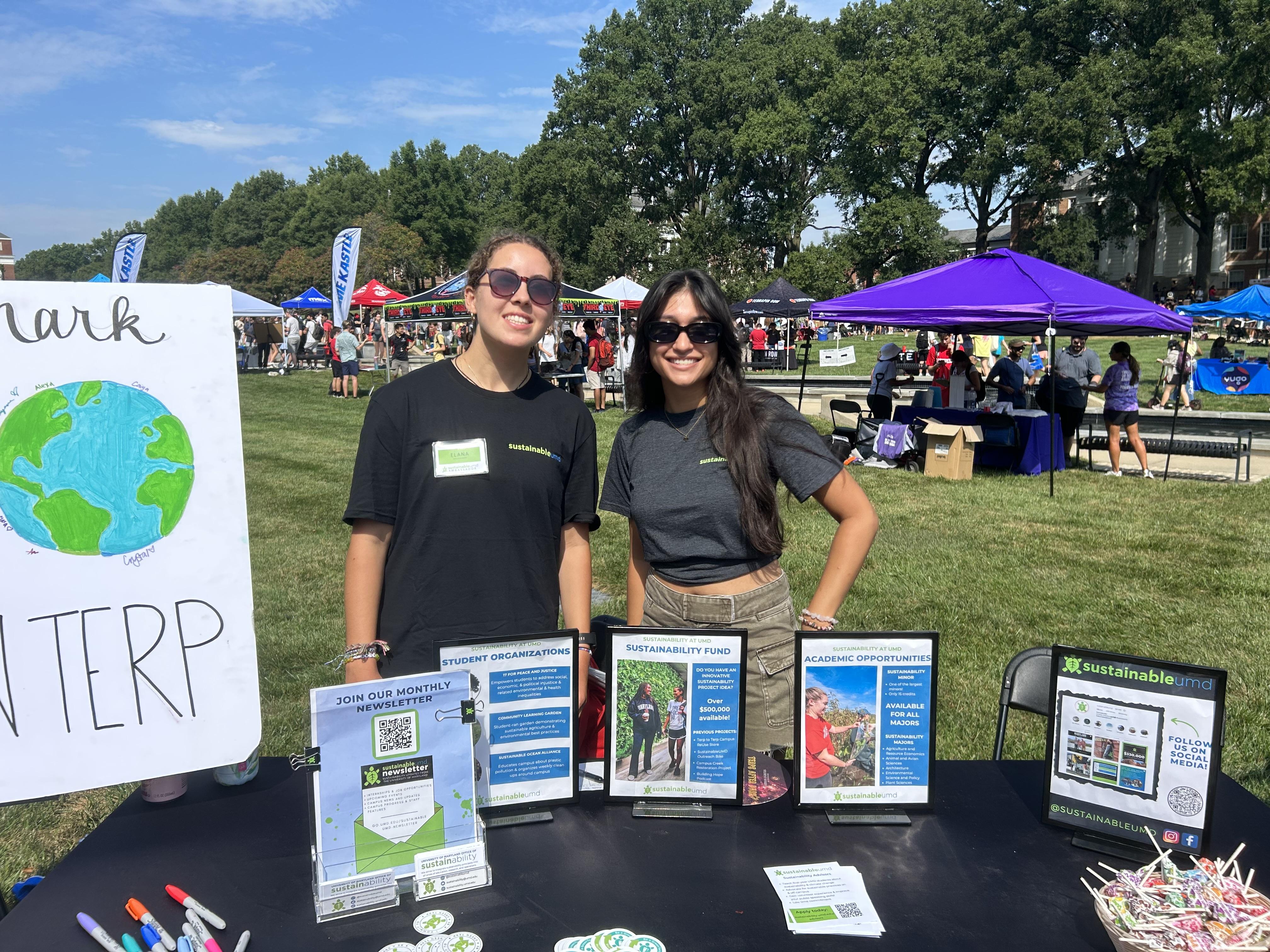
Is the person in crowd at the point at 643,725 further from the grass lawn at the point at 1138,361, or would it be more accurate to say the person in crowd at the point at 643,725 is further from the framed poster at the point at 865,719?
the grass lawn at the point at 1138,361

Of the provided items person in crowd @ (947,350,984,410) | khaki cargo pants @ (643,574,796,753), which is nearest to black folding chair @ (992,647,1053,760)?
khaki cargo pants @ (643,574,796,753)

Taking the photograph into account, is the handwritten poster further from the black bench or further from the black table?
the black bench

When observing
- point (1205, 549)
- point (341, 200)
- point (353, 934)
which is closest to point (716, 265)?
point (1205, 549)

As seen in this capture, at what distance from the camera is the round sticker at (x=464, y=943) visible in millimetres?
1462

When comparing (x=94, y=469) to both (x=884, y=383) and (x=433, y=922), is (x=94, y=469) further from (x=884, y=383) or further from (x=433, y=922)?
(x=884, y=383)

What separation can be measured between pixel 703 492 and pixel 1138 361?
28811 millimetres

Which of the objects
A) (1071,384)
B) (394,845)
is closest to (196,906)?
(394,845)

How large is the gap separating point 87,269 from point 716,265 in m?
114

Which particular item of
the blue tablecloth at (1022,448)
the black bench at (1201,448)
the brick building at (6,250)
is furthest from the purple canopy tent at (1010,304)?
the brick building at (6,250)

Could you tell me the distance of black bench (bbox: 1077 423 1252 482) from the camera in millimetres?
10453

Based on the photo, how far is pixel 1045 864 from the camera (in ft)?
5.63

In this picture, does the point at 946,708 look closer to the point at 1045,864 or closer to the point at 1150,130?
the point at 1045,864

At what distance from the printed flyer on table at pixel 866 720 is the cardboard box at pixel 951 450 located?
9.51m

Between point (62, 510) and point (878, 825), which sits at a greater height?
point (62, 510)
